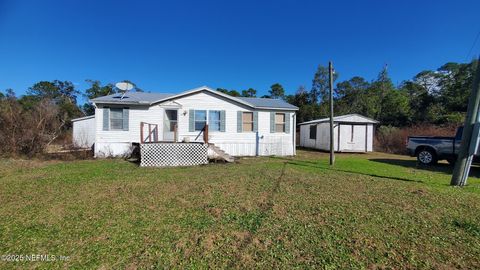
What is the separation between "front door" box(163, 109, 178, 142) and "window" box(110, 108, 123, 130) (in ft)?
8.09

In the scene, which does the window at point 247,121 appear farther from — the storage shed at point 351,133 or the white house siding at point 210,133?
the storage shed at point 351,133

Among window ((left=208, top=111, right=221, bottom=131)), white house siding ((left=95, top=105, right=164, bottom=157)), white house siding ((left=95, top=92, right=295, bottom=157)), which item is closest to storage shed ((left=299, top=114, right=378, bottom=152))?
white house siding ((left=95, top=92, right=295, bottom=157))

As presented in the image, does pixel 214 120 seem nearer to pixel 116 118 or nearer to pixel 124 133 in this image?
pixel 124 133

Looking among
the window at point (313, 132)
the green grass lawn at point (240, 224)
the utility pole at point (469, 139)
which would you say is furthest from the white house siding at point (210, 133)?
the utility pole at point (469, 139)

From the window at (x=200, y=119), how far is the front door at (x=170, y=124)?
50.0 inches

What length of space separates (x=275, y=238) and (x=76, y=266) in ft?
8.72

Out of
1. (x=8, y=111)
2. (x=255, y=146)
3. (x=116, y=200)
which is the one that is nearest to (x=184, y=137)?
(x=255, y=146)

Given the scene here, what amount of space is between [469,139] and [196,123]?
11.7m

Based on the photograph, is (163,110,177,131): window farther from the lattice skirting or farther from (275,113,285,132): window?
(275,113,285,132): window

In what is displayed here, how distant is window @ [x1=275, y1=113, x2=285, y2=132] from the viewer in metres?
14.4

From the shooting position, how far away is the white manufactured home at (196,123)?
1235 cm

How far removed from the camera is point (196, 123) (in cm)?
1317

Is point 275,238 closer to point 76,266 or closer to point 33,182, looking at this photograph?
point 76,266

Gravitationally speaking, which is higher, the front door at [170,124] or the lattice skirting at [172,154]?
the front door at [170,124]
